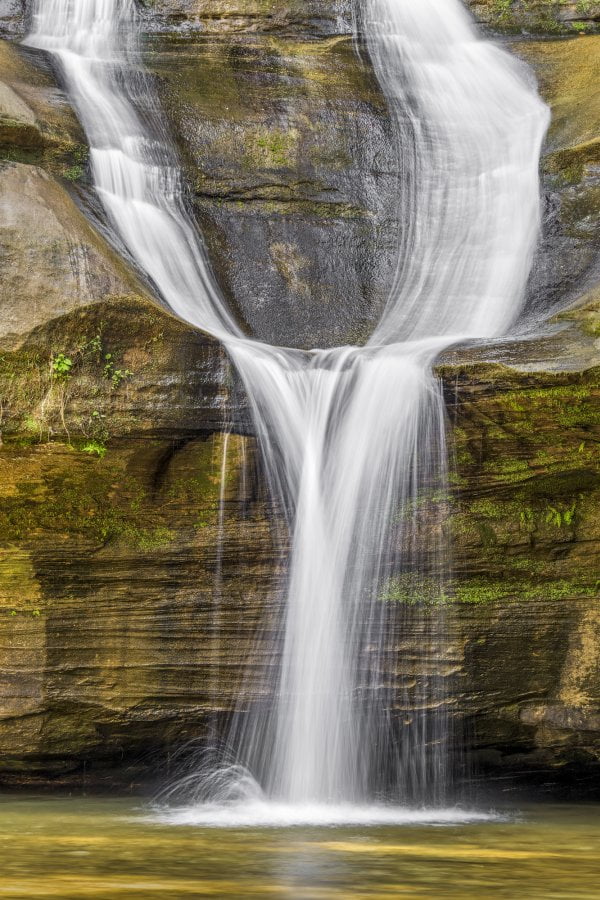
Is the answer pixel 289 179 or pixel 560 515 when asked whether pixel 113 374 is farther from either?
pixel 289 179

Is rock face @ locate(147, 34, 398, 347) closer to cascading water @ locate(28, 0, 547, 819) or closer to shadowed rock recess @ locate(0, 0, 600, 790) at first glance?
cascading water @ locate(28, 0, 547, 819)

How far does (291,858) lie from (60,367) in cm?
362

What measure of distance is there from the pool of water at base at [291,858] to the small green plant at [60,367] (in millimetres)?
2781

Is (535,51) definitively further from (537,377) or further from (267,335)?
(537,377)

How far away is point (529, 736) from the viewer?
7.34 meters

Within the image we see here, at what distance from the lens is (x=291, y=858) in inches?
173

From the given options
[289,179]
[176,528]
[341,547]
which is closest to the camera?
[341,547]

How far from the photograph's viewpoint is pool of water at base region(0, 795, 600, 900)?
3.48 metres

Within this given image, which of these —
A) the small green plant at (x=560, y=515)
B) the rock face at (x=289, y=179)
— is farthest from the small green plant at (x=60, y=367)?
the small green plant at (x=560, y=515)

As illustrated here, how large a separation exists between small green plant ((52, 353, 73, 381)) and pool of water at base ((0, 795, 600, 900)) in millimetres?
2781

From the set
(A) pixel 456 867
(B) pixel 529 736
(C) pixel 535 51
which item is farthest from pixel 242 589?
(C) pixel 535 51

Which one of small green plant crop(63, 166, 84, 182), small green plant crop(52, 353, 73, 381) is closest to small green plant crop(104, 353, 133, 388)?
small green plant crop(52, 353, 73, 381)

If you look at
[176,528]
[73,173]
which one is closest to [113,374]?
[176,528]

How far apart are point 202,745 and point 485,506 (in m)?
2.74
